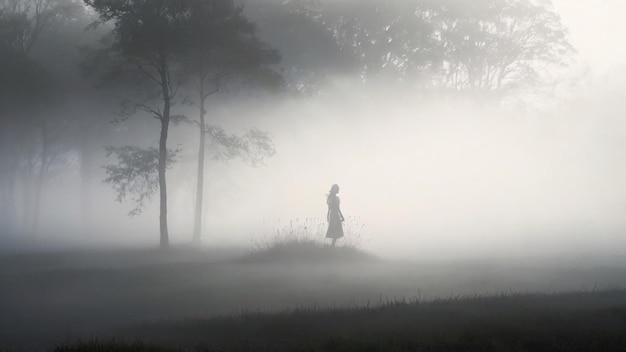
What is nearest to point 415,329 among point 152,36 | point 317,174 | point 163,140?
point 163,140

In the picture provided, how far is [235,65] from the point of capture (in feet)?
105

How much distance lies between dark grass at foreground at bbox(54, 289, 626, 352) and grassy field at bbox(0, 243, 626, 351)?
25mm

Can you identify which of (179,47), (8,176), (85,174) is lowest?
(85,174)

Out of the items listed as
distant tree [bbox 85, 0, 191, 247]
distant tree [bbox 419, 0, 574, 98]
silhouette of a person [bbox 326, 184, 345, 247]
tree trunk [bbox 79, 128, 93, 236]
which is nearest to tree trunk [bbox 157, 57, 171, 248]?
distant tree [bbox 85, 0, 191, 247]

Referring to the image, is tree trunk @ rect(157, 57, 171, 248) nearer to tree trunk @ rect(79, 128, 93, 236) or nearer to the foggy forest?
the foggy forest

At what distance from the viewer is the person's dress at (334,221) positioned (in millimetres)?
25547

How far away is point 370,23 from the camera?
46219 mm

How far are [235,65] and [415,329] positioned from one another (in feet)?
73.2

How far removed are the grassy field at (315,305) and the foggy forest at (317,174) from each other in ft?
0.25

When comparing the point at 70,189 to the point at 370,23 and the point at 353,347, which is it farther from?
the point at 353,347

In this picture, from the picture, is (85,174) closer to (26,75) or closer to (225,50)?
(26,75)

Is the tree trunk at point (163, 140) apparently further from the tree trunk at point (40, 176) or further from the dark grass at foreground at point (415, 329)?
the tree trunk at point (40, 176)

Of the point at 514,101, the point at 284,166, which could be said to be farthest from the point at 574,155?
the point at 284,166

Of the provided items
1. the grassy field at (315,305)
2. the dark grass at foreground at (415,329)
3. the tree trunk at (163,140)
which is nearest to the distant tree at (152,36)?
the tree trunk at (163,140)
